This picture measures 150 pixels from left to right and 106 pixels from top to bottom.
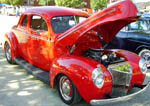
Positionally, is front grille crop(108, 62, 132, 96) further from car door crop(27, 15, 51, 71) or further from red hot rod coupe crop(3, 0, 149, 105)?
car door crop(27, 15, 51, 71)

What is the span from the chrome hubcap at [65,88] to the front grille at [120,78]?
0.81 m

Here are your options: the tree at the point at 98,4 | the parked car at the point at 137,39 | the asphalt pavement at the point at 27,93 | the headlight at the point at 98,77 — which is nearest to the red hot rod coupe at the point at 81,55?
the headlight at the point at 98,77

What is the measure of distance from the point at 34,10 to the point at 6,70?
202cm

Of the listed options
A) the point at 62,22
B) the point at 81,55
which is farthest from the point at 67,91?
the point at 62,22

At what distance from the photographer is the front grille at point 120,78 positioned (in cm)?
344

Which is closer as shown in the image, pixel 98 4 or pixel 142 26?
pixel 142 26

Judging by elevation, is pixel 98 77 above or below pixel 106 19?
below

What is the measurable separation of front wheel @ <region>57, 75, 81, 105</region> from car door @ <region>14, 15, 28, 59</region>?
6.59 ft

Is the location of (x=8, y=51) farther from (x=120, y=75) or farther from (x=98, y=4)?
(x=98, y=4)

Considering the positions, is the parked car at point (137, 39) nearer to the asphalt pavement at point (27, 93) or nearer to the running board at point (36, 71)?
the asphalt pavement at point (27, 93)

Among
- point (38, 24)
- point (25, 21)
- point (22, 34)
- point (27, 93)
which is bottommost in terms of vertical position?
point (27, 93)

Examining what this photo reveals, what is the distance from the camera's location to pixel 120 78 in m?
3.50

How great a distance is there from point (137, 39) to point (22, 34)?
3679mm

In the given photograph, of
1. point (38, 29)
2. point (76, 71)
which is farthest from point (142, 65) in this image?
point (38, 29)
